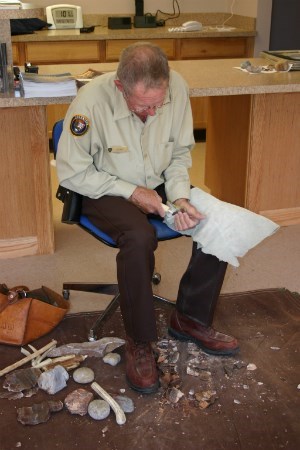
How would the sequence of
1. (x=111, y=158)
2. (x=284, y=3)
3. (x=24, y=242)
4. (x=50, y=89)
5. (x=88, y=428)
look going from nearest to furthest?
(x=88, y=428) → (x=111, y=158) → (x=50, y=89) → (x=24, y=242) → (x=284, y=3)

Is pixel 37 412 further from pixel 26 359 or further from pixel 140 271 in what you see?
pixel 140 271

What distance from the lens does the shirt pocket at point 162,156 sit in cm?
229

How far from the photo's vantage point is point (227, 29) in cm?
505

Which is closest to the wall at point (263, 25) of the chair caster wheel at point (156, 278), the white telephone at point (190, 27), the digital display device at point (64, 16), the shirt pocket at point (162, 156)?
the white telephone at point (190, 27)

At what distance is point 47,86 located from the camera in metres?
2.67

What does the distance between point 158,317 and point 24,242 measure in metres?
0.88

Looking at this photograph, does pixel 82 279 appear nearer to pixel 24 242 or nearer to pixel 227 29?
pixel 24 242

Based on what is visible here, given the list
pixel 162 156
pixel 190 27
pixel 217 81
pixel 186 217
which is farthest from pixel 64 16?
pixel 186 217

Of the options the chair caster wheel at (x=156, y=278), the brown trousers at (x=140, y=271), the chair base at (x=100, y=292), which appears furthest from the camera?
the chair caster wheel at (x=156, y=278)

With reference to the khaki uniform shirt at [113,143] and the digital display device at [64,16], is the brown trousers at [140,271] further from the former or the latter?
the digital display device at [64,16]

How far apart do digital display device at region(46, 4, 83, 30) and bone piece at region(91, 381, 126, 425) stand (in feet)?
11.8

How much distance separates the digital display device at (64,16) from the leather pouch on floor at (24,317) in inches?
123

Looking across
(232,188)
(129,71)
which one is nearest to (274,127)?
(232,188)

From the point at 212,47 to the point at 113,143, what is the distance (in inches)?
→ 120
